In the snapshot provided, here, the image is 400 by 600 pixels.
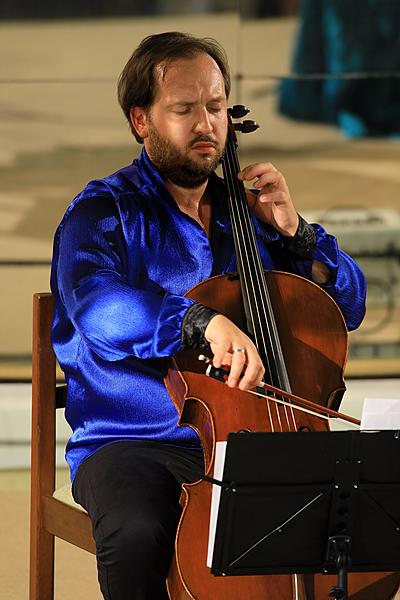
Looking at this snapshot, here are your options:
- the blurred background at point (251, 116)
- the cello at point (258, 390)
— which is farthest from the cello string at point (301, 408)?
the blurred background at point (251, 116)

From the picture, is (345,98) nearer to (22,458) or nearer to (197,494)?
(22,458)

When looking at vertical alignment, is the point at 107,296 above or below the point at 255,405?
above

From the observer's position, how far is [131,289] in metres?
1.84

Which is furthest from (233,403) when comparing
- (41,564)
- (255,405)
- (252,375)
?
(41,564)

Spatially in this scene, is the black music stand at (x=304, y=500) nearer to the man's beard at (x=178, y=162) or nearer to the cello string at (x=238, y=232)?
the cello string at (x=238, y=232)

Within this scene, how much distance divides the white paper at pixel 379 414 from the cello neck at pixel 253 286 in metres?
0.26

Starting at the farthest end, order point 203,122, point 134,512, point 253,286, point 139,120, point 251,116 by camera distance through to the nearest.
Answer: point 251,116
point 139,120
point 203,122
point 253,286
point 134,512

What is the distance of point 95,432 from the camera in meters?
2.01

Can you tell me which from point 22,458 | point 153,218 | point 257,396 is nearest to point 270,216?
point 153,218

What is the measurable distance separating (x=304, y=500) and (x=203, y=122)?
2.63 ft

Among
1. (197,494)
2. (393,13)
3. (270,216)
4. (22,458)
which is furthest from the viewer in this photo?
(393,13)

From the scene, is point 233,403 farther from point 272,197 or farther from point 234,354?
point 272,197

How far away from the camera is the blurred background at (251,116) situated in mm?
3904

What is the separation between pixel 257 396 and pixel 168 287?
0.34 meters
